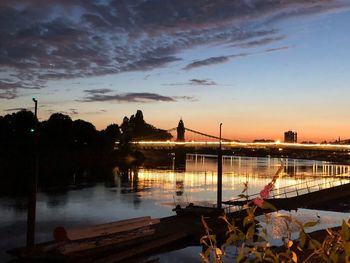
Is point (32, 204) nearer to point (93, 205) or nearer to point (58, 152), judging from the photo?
point (93, 205)

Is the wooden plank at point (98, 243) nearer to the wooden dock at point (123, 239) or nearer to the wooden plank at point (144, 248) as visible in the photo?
the wooden dock at point (123, 239)

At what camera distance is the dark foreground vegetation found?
9144 centimetres

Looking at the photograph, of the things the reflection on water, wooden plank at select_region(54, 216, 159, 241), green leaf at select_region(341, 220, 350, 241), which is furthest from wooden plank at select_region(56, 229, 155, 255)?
green leaf at select_region(341, 220, 350, 241)

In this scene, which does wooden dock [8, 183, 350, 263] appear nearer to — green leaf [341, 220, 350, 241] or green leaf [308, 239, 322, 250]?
green leaf [308, 239, 322, 250]

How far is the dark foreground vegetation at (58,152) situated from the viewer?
91438 mm

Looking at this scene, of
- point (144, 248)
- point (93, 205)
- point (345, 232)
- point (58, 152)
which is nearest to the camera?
point (345, 232)

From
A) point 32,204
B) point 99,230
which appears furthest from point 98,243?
point 32,204

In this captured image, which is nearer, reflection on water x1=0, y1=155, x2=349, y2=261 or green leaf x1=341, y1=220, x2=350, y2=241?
green leaf x1=341, y1=220, x2=350, y2=241

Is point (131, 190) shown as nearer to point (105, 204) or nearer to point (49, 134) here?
point (105, 204)

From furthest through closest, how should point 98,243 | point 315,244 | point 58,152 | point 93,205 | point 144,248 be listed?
point 58,152
point 93,205
point 144,248
point 98,243
point 315,244

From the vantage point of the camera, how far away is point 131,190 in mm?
77000

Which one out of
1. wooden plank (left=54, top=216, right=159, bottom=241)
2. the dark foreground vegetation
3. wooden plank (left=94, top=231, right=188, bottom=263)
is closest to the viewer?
wooden plank (left=54, top=216, right=159, bottom=241)

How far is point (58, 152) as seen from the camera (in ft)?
467

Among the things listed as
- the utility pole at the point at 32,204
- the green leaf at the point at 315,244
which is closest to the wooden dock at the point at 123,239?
the utility pole at the point at 32,204
